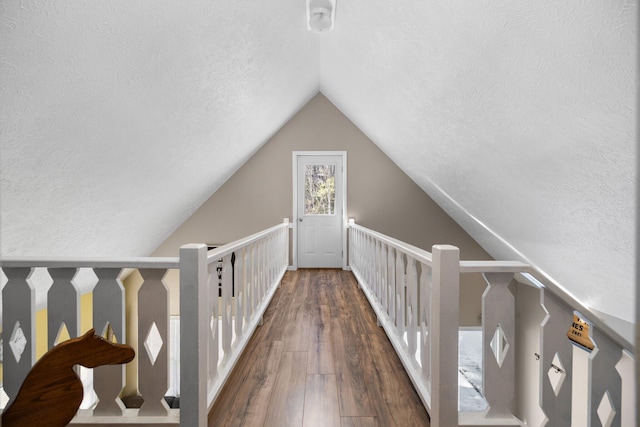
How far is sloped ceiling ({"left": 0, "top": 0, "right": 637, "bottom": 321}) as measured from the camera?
125 centimetres

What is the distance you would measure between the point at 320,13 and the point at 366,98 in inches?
54.2

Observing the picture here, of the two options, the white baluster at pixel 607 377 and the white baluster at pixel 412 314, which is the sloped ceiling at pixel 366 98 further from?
the white baluster at pixel 412 314

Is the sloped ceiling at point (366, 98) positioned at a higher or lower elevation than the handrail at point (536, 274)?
higher

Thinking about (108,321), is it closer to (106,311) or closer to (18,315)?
(106,311)

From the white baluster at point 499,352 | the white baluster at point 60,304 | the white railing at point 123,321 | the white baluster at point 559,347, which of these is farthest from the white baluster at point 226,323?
the white baluster at point 559,347

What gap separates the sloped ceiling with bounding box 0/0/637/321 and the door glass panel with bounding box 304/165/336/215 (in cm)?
185

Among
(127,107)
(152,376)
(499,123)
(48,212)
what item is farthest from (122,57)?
(499,123)

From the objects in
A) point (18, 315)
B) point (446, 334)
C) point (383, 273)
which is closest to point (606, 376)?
point (446, 334)

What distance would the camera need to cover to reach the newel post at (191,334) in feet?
4.06

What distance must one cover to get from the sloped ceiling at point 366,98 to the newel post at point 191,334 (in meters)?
0.99

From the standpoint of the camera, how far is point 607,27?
1.08m

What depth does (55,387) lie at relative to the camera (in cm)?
66

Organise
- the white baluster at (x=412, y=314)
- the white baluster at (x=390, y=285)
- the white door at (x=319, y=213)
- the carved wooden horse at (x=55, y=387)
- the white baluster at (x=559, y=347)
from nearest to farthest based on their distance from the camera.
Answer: the carved wooden horse at (x=55, y=387), the white baluster at (x=559, y=347), the white baluster at (x=412, y=314), the white baluster at (x=390, y=285), the white door at (x=319, y=213)

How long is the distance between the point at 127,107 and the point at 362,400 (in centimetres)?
203
